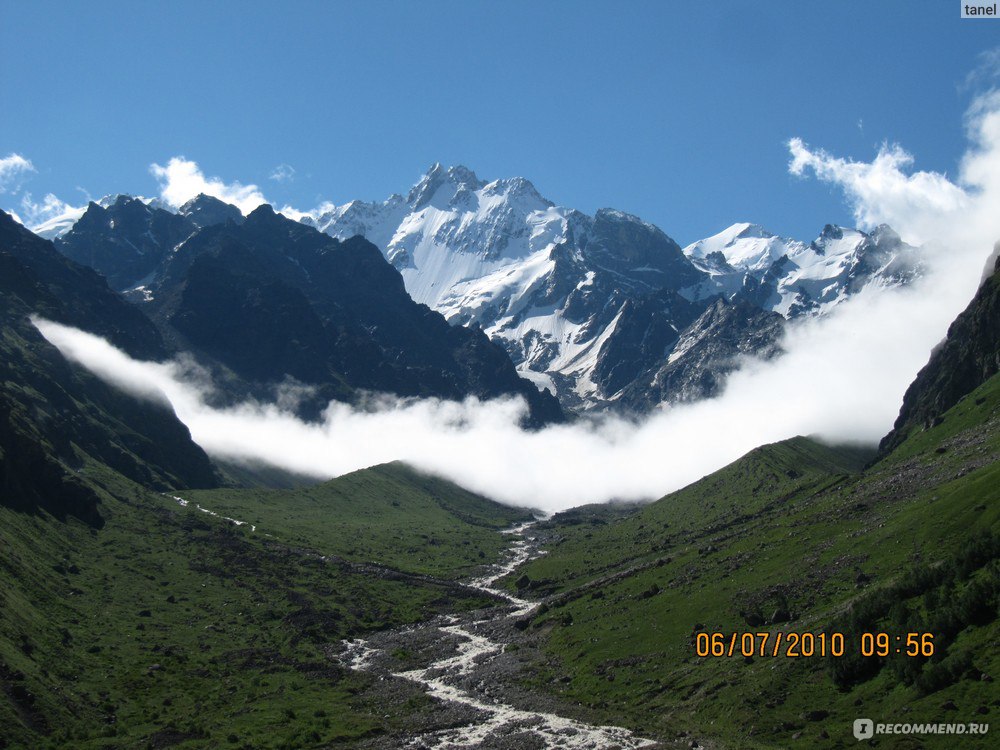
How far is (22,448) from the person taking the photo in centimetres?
19725

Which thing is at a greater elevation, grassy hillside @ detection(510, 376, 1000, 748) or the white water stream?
grassy hillside @ detection(510, 376, 1000, 748)

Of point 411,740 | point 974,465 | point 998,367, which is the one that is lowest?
point 411,740

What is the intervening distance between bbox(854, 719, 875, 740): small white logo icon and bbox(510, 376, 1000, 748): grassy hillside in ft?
3.35

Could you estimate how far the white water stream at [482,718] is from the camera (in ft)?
294

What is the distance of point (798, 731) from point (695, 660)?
86.7ft

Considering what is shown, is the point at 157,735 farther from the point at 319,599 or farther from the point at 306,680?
the point at 319,599

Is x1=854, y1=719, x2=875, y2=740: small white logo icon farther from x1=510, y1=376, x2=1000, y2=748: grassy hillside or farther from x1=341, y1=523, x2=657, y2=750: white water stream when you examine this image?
x1=341, y1=523, x2=657, y2=750: white water stream

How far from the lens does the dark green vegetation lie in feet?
242

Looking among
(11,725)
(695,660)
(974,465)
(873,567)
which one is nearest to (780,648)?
(695,660)

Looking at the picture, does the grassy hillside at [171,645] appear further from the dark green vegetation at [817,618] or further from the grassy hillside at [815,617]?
the grassy hillside at [815,617]
